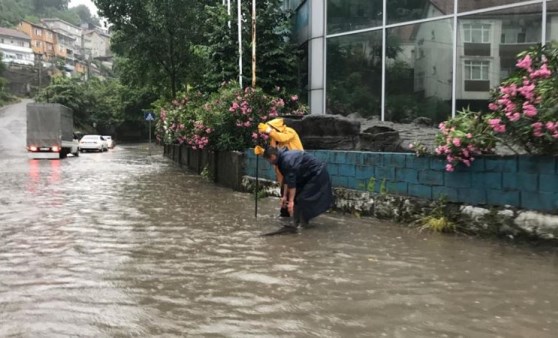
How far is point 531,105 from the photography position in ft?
20.5

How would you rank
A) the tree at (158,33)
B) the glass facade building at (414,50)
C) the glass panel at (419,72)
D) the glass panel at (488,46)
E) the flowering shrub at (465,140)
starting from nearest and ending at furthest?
the flowering shrub at (465,140), the glass panel at (488,46), the glass facade building at (414,50), the glass panel at (419,72), the tree at (158,33)

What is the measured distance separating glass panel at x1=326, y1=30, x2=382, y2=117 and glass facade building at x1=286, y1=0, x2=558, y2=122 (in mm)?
26

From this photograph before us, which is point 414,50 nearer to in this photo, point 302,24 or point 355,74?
point 355,74

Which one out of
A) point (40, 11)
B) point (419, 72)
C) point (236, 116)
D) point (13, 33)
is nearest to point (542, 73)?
point (419, 72)

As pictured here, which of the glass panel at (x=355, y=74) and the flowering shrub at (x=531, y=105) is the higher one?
the glass panel at (x=355, y=74)

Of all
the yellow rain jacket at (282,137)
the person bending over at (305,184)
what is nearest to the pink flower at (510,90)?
the person bending over at (305,184)

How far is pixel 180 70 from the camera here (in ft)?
100

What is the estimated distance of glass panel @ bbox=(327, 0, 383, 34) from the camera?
548 inches

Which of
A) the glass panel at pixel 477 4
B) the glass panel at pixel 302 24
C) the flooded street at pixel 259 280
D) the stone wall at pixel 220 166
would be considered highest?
the glass panel at pixel 302 24

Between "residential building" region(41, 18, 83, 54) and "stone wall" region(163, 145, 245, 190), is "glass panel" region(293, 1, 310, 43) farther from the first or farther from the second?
"residential building" region(41, 18, 83, 54)

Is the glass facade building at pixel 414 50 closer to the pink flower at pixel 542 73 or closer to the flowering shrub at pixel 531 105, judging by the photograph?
the flowering shrub at pixel 531 105

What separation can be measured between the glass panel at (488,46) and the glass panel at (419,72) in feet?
1.12

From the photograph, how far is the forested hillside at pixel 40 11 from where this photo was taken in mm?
101125

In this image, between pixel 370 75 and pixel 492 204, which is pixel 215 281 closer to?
pixel 492 204
